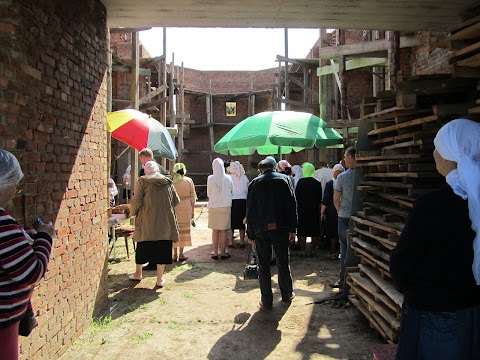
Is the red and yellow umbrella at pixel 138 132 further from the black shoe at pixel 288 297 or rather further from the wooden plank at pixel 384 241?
the wooden plank at pixel 384 241

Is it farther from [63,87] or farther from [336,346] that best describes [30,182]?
[336,346]

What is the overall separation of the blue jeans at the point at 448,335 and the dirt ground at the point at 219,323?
6.56 ft

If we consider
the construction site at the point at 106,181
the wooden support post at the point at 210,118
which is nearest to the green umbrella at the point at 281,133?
the construction site at the point at 106,181

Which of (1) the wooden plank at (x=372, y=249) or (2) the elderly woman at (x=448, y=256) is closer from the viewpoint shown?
(2) the elderly woman at (x=448, y=256)

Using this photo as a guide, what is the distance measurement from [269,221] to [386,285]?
1.65m

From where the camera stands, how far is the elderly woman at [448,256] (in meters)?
2.02

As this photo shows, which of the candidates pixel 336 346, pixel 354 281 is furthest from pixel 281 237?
pixel 336 346

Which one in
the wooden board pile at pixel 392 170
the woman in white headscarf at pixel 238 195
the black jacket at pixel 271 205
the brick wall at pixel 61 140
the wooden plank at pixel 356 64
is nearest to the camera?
the brick wall at pixel 61 140

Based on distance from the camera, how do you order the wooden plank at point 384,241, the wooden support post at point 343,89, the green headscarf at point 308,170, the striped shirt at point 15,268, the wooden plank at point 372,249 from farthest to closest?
the wooden support post at point 343,89 < the green headscarf at point 308,170 < the wooden plank at point 372,249 < the wooden plank at point 384,241 < the striped shirt at point 15,268

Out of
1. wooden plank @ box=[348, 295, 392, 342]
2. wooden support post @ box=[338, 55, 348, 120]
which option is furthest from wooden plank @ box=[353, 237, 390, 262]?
wooden support post @ box=[338, 55, 348, 120]

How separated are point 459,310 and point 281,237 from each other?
329 cm

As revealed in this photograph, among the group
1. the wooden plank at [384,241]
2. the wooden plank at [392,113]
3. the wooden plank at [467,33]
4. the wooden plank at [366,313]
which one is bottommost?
the wooden plank at [366,313]

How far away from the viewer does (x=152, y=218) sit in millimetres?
5977

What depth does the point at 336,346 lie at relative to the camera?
421cm
